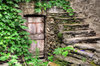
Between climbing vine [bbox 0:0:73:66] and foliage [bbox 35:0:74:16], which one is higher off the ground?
foliage [bbox 35:0:74:16]

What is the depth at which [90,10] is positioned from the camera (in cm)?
346

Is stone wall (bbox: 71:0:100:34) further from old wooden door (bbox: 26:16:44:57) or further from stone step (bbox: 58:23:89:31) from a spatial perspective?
old wooden door (bbox: 26:16:44:57)

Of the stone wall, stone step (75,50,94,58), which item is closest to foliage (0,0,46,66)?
stone step (75,50,94,58)

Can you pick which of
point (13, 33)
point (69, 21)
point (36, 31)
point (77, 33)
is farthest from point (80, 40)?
point (13, 33)

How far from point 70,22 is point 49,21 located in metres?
0.71

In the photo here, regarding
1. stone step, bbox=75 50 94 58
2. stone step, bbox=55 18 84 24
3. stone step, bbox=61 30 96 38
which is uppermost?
stone step, bbox=55 18 84 24

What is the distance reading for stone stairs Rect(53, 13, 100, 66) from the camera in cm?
224

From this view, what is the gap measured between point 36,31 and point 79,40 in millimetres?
1479

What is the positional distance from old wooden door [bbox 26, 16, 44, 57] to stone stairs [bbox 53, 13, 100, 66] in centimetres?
59

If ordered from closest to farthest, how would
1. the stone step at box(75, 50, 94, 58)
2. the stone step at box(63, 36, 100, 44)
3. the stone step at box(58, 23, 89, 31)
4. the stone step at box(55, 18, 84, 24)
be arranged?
the stone step at box(75, 50, 94, 58) < the stone step at box(63, 36, 100, 44) < the stone step at box(58, 23, 89, 31) < the stone step at box(55, 18, 84, 24)

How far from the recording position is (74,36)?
2.92 meters

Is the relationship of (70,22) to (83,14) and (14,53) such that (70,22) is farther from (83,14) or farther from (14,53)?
(14,53)

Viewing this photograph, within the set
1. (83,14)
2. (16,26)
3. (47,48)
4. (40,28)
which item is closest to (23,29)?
(16,26)

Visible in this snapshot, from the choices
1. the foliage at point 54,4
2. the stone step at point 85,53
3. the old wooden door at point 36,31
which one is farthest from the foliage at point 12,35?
the stone step at point 85,53
